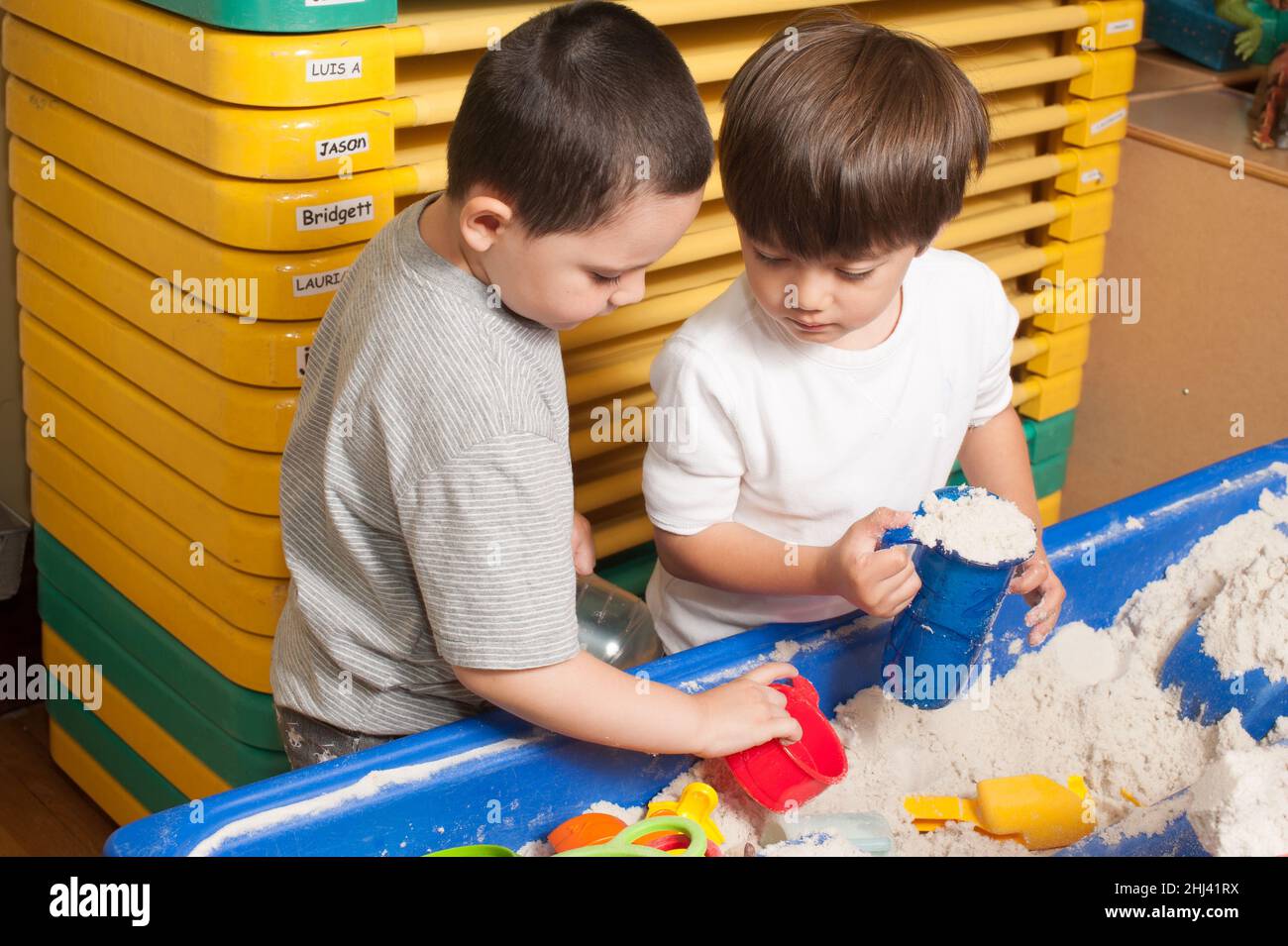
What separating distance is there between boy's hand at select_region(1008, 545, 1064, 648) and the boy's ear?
1.74 feet

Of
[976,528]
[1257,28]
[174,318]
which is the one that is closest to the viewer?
[976,528]

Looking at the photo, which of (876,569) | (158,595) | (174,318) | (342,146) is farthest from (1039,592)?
(158,595)

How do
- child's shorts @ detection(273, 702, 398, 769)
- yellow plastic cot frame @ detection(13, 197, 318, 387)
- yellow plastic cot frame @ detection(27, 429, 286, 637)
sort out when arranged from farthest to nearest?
yellow plastic cot frame @ detection(27, 429, 286, 637), yellow plastic cot frame @ detection(13, 197, 318, 387), child's shorts @ detection(273, 702, 398, 769)

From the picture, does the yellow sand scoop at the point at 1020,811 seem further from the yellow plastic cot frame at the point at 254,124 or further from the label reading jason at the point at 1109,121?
the label reading jason at the point at 1109,121

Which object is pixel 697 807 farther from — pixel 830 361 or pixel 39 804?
pixel 39 804

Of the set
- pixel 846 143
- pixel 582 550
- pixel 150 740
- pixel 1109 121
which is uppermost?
pixel 846 143

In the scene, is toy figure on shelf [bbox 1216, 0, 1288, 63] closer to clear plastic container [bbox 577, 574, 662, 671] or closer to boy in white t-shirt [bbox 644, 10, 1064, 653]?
boy in white t-shirt [bbox 644, 10, 1064, 653]

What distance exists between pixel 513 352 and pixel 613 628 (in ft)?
2.15

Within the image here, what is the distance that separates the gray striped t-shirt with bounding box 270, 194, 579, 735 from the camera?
36.3 inches

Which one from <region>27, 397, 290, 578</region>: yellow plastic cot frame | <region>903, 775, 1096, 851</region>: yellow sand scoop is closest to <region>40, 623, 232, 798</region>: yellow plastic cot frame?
<region>27, 397, 290, 578</region>: yellow plastic cot frame

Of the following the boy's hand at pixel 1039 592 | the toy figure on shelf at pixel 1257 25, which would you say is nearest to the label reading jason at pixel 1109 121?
the toy figure on shelf at pixel 1257 25

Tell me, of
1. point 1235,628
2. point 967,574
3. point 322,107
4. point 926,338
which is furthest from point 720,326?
point 1235,628

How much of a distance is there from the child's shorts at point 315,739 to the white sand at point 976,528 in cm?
43

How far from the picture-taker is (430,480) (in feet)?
3.02
